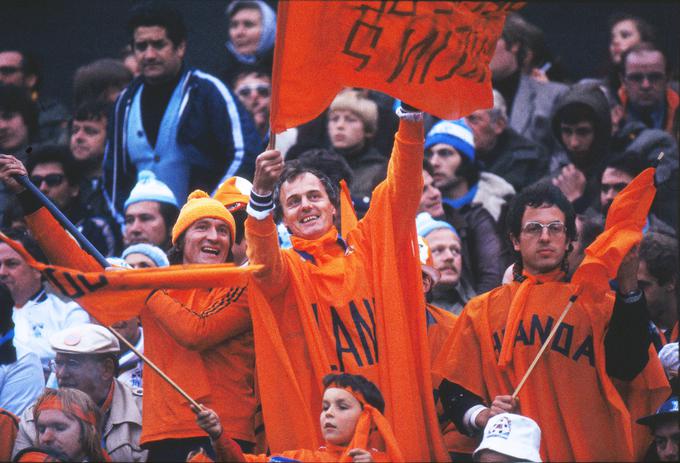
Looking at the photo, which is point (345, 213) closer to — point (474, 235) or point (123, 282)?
point (123, 282)

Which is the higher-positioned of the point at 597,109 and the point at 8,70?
the point at 8,70

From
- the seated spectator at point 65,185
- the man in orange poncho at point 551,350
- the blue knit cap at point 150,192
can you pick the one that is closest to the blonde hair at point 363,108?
the blue knit cap at point 150,192

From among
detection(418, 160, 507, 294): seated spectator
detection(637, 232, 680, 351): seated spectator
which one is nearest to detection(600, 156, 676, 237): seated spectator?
detection(418, 160, 507, 294): seated spectator

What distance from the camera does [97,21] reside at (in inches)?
512

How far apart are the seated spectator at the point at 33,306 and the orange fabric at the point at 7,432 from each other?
1.25 m

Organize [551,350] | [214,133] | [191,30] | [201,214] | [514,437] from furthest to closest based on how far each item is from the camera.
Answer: [191,30]
[214,133]
[201,214]
[551,350]
[514,437]

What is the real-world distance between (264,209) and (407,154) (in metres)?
0.76

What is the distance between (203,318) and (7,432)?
4.03 feet

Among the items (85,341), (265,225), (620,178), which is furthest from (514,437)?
(620,178)

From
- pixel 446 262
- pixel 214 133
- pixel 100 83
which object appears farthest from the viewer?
pixel 100 83

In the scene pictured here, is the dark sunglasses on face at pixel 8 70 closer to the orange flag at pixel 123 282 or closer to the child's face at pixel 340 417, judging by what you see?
the orange flag at pixel 123 282

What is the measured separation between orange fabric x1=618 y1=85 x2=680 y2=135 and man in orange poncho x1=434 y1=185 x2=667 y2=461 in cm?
342

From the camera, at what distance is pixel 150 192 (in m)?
9.27

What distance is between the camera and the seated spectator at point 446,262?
8.69 metres
